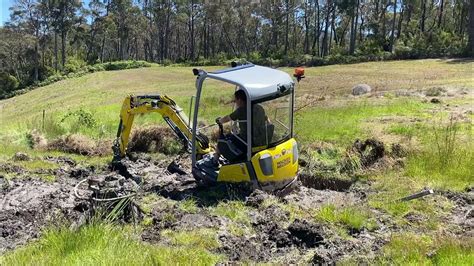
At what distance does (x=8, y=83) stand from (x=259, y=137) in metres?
66.9

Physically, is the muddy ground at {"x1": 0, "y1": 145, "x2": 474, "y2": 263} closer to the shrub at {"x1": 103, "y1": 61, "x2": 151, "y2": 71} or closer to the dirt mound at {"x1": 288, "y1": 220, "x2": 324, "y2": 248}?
the dirt mound at {"x1": 288, "y1": 220, "x2": 324, "y2": 248}

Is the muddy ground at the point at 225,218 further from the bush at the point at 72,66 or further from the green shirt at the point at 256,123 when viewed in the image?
the bush at the point at 72,66

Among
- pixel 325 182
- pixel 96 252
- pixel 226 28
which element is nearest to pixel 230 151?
pixel 325 182

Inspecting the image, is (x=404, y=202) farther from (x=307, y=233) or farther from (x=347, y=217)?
(x=307, y=233)

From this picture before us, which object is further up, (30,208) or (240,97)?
(240,97)

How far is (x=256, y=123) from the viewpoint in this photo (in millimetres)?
9062

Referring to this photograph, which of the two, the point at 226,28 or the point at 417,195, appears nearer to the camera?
the point at 417,195

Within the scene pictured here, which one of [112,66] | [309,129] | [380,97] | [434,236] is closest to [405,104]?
[380,97]

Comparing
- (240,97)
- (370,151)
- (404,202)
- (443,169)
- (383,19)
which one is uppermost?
(383,19)

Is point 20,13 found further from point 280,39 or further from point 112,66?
point 280,39

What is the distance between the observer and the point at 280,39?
8256cm

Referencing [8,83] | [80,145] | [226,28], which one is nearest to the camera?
[80,145]

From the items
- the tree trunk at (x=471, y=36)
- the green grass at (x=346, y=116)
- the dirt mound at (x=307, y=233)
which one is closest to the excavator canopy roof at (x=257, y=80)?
the dirt mound at (x=307, y=233)

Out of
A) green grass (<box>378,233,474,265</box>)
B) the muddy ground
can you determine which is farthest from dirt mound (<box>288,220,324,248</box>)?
green grass (<box>378,233,474,265</box>)
